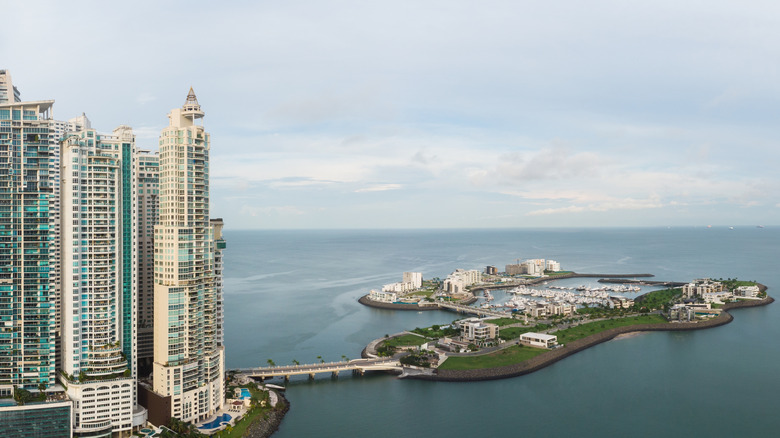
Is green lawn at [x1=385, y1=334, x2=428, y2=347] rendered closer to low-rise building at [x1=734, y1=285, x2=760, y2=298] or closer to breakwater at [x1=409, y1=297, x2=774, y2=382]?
breakwater at [x1=409, y1=297, x2=774, y2=382]

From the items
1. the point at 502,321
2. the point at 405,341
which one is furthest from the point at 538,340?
the point at 405,341

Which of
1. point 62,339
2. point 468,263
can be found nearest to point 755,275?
point 468,263

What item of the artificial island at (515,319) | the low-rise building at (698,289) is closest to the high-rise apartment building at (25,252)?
the artificial island at (515,319)

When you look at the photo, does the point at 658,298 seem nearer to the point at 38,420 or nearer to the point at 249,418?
the point at 249,418

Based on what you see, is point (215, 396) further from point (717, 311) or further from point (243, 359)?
point (717, 311)

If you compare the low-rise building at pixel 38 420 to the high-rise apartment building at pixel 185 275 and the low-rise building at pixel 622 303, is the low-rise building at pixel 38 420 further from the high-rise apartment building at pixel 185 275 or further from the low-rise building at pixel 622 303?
the low-rise building at pixel 622 303

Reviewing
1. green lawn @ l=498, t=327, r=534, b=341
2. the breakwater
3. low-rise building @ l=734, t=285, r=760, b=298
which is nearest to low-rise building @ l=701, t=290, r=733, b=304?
low-rise building @ l=734, t=285, r=760, b=298
